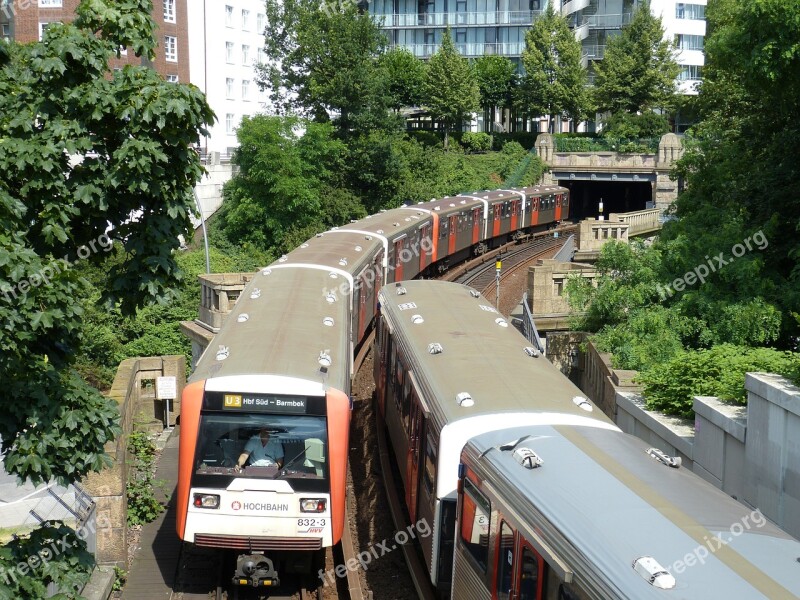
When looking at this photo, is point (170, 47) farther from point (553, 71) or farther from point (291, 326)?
point (291, 326)

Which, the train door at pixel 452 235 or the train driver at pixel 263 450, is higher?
the train door at pixel 452 235

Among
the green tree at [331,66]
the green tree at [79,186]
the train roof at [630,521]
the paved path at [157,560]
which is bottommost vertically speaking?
the paved path at [157,560]

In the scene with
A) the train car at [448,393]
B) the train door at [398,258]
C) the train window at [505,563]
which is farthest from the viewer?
the train door at [398,258]

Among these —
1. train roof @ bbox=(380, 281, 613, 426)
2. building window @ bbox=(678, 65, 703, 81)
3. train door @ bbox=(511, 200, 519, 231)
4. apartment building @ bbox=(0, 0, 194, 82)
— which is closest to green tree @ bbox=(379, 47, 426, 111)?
building window @ bbox=(678, 65, 703, 81)

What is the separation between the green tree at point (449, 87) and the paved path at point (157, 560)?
171 feet

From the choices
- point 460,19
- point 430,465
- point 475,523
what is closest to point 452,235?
point 430,465

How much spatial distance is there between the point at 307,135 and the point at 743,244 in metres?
29.1

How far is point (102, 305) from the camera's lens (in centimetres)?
859

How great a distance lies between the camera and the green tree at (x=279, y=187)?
43219mm

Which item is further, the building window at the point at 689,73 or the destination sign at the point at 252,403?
the building window at the point at 689,73

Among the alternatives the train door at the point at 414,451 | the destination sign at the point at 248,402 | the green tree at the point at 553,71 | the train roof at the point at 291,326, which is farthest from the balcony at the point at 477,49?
the destination sign at the point at 248,402

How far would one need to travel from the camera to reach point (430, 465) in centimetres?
1057

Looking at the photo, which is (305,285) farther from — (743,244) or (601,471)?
(601,471)

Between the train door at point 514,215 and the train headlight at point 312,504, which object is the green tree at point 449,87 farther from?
the train headlight at point 312,504
